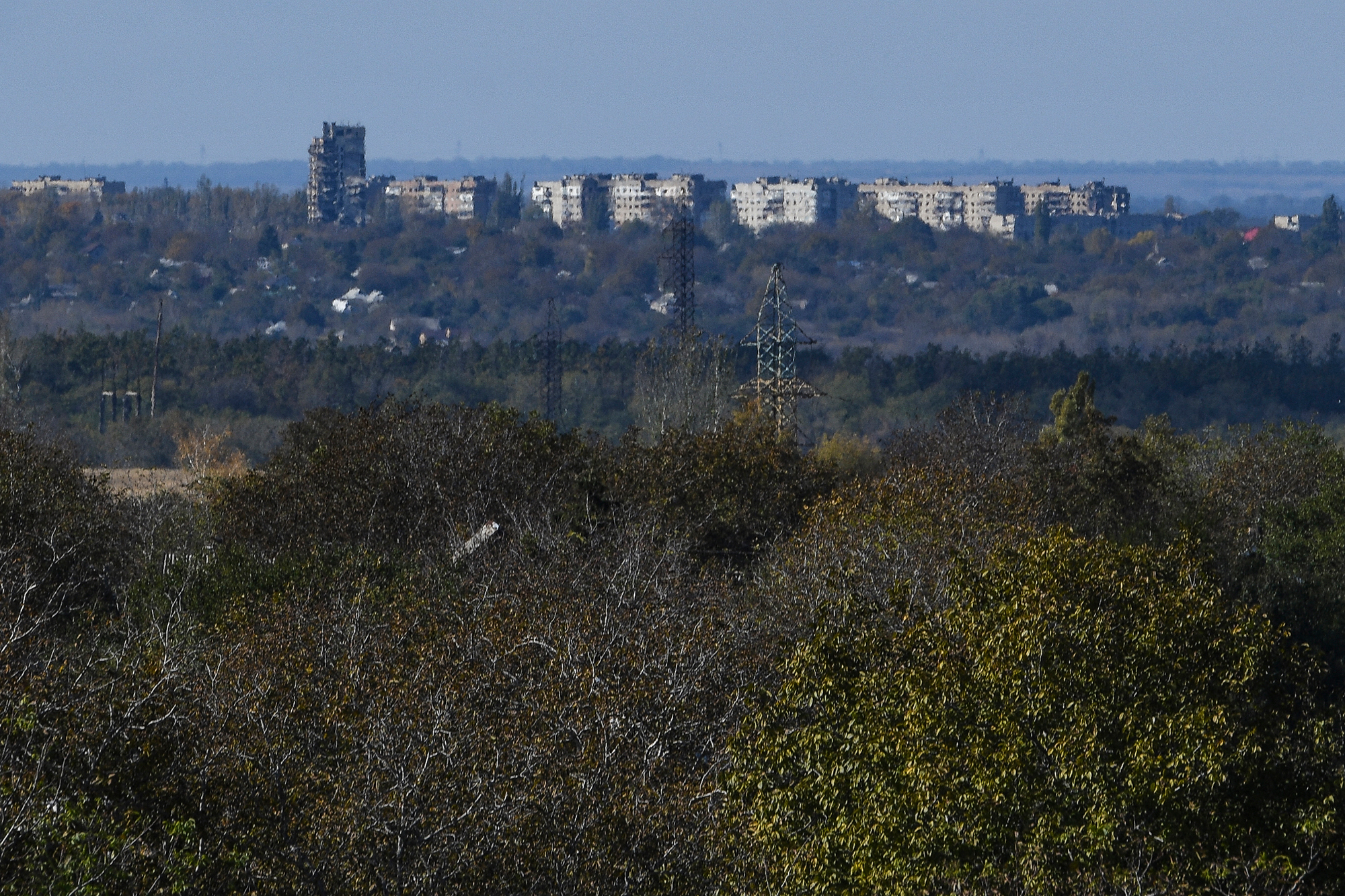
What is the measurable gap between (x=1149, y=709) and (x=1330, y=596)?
16.1 metres

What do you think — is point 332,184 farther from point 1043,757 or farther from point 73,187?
point 1043,757

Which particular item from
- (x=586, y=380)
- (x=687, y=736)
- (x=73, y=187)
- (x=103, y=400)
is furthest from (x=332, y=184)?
(x=687, y=736)

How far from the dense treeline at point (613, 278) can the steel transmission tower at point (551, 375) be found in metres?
52.9

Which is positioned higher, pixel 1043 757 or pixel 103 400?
pixel 1043 757

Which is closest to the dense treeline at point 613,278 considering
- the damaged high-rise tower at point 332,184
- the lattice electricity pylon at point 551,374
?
the damaged high-rise tower at point 332,184

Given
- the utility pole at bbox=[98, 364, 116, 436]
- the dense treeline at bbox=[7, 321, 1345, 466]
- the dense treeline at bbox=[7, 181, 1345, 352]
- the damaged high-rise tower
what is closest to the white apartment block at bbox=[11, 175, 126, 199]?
the dense treeline at bbox=[7, 181, 1345, 352]

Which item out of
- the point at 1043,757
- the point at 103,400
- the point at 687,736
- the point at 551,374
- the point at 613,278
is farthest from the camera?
the point at 613,278

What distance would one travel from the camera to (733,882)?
988cm

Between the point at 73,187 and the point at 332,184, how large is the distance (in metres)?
29.8

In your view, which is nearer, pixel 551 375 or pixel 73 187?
pixel 551 375

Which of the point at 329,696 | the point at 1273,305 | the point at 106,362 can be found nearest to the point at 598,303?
the point at 1273,305

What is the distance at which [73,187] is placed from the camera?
193 metres

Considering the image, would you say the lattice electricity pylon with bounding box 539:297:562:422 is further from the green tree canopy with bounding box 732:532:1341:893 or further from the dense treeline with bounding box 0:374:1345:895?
the green tree canopy with bounding box 732:532:1341:893

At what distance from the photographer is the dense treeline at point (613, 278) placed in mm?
146500
